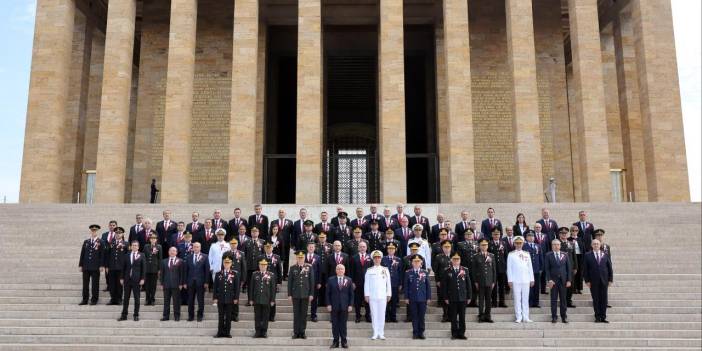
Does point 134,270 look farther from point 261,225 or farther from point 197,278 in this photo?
point 261,225

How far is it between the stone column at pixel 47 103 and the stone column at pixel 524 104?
16.4m

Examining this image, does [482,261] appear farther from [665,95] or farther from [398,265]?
[665,95]

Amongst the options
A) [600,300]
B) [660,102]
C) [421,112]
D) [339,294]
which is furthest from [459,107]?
[339,294]

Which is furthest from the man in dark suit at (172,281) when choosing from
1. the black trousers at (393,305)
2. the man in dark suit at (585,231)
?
the man in dark suit at (585,231)

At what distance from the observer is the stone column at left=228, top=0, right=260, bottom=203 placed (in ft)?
72.3

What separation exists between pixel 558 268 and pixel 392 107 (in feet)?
40.1

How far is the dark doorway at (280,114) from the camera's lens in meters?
28.3

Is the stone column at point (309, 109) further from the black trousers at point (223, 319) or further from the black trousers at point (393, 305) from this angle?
the black trousers at point (223, 319)

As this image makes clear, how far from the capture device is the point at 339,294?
10.1m

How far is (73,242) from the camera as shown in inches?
626

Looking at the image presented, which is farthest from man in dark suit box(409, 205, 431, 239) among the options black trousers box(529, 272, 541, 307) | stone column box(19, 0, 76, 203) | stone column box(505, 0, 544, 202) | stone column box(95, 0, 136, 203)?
stone column box(19, 0, 76, 203)

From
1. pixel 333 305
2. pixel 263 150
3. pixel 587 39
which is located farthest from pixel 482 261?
pixel 263 150

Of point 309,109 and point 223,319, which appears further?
point 309,109

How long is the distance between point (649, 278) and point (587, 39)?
1243 centimetres
